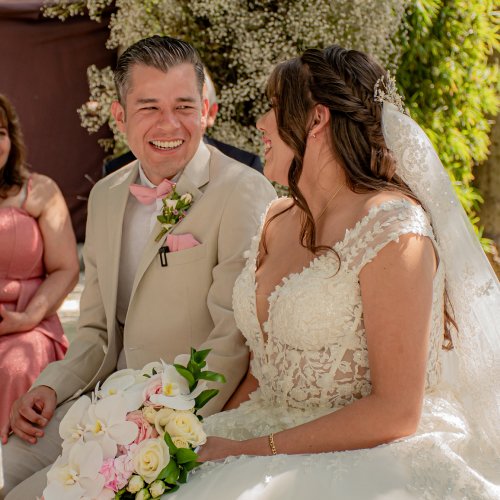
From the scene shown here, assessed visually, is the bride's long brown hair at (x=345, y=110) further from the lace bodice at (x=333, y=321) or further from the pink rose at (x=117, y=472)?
the pink rose at (x=117, y=472)

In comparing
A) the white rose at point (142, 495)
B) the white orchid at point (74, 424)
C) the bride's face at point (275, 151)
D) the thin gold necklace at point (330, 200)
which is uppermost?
the bride's face at point (275, 151)

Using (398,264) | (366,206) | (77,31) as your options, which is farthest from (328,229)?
(77,31)

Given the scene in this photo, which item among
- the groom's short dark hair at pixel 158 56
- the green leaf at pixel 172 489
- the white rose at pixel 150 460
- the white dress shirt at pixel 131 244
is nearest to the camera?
the white rose at pixel 150 460

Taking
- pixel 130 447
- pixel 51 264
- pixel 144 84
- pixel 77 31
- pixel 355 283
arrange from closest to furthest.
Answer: pixel 130 447, pixel 355 283, pixel 144 84, pixel 51 264, pixel 77 31

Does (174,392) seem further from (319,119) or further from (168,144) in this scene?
(168,144)

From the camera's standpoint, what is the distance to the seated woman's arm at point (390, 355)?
229cm

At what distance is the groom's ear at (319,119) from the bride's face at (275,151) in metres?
0.12

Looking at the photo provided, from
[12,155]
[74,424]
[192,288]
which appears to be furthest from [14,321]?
[74,424]

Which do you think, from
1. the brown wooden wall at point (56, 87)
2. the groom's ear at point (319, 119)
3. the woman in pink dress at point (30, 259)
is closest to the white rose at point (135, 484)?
the groom's ear at point (319, 119)

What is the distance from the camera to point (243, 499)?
2.19 metres

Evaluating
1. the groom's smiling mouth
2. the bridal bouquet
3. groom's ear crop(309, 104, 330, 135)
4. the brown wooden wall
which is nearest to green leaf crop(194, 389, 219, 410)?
the bridal bouquet

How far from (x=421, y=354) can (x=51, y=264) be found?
7.67ft

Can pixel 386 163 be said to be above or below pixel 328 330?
above

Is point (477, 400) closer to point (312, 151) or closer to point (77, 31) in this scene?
point (312, 151)
